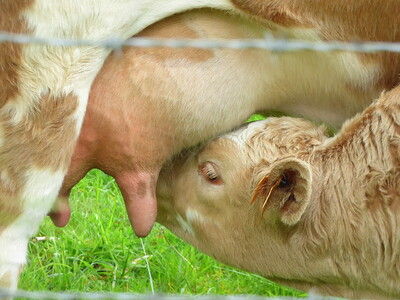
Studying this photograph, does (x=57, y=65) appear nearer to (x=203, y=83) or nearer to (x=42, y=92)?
(x=42, y=92)

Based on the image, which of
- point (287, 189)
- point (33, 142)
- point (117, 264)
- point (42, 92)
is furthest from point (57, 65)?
point (117, 264)

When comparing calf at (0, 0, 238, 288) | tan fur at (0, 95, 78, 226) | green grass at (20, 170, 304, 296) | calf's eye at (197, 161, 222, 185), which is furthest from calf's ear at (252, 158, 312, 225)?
green grass at (20, 170, 304, 296)

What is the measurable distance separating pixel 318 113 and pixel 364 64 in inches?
17.5

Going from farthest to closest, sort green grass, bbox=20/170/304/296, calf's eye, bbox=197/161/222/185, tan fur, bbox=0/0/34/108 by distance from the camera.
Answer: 1. green grass, bbox=20/170/304/296
2. calf's eye, bbox=197/161/222/185
3. tan fur, bbox=0/0/34/108

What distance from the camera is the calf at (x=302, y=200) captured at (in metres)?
4.08

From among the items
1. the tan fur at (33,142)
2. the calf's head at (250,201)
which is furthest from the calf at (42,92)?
the calf's head at (250,201)

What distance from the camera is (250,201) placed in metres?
4.28

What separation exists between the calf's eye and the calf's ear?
34 cm

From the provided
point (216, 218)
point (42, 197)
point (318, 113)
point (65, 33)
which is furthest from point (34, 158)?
point (318, 113)

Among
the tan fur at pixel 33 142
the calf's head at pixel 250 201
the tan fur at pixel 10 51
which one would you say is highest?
the tan fur at pixel 10 51

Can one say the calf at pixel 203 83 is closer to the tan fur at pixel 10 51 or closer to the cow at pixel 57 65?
the cow at pixel 57 65

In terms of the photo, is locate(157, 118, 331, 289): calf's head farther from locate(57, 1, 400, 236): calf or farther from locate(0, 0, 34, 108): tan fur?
locate(0, 0, 34, 108): tan fur

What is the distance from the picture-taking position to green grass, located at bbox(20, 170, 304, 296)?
5.13m

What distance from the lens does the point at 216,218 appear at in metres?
4.51
